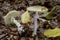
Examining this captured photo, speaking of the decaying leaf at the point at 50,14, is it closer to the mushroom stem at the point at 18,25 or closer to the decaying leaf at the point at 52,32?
the decaying leaf at the point at 52,32

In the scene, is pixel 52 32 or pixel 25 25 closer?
pixel 52 32

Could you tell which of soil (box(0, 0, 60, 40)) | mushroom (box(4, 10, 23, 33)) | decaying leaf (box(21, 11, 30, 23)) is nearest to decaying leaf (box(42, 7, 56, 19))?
soil (box(0, 0, 60, 40))

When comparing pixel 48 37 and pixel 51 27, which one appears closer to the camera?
pixel 48 37

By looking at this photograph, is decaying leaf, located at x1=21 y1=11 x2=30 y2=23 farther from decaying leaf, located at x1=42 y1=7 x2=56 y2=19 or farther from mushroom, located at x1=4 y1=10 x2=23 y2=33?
decaying leaf, located at x1=42 y1=7 x2=56 y2=19

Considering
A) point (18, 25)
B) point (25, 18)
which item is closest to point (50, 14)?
point (25, 18)

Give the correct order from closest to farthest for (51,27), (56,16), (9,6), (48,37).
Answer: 1. (48,37)
2. (51,27)
3. (56,16)
4. (9,6)

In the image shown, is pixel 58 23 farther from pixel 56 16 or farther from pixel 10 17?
pixel 10 17

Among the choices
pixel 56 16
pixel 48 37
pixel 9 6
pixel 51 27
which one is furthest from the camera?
pixel 9 6

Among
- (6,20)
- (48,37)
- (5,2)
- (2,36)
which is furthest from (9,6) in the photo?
(48,37)

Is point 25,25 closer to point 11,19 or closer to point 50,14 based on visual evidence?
point 11,19

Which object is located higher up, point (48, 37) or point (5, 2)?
point (5, 2)

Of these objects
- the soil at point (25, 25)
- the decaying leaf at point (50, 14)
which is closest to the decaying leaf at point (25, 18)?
the soil at point (25, 25)
